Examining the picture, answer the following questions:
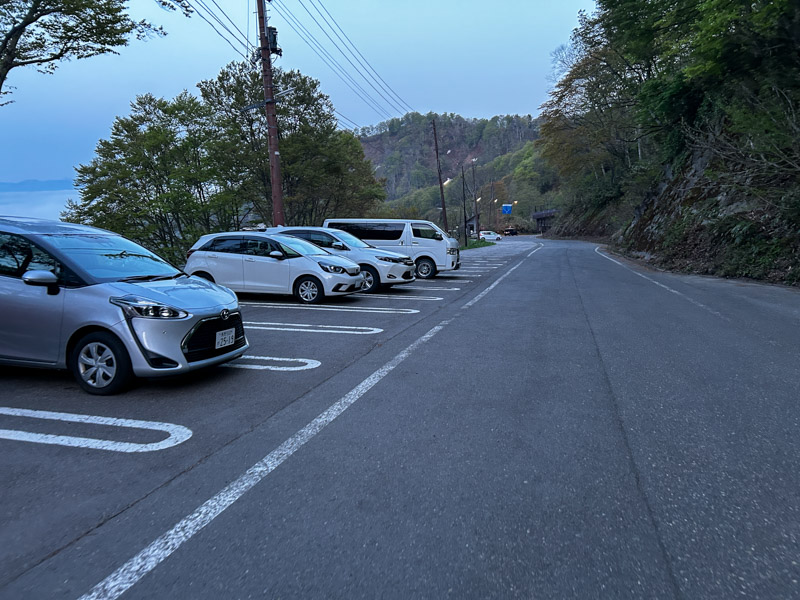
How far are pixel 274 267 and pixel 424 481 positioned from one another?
8569 millimetres

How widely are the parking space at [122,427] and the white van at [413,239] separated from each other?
9.84m

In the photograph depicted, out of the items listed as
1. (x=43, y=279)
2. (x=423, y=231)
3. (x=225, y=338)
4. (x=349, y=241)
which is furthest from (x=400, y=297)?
(x=43, y=279)

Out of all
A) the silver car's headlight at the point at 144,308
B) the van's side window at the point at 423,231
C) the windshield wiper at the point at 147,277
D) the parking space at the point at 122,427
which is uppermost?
the van's side window at the point at 423,231

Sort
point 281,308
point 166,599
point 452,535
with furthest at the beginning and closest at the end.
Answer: point 281,308 < point 452,535 < point 166,599

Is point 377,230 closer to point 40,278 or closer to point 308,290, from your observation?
point 308,290

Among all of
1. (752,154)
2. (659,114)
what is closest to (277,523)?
(752,154)

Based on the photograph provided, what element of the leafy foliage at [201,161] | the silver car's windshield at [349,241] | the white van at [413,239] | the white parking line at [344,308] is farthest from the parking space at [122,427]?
the leafy foliage at [201,161]

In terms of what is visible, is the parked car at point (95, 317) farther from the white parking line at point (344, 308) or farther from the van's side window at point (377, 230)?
the van's side window at point (377, 230)

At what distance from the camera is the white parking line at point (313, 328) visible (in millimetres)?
7793

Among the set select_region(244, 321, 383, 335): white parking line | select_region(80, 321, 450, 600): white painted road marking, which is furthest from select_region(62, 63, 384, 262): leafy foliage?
select_region(80, 321, 450, 600): white painted road marking

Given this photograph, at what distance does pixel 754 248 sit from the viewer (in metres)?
15.5

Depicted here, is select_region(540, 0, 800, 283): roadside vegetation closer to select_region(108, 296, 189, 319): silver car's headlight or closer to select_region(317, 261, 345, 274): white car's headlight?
select_region(317, 261, 345, 274): white car's headlight

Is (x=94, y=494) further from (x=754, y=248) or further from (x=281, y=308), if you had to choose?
(x=754, y=248)

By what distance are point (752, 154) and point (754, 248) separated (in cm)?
298
